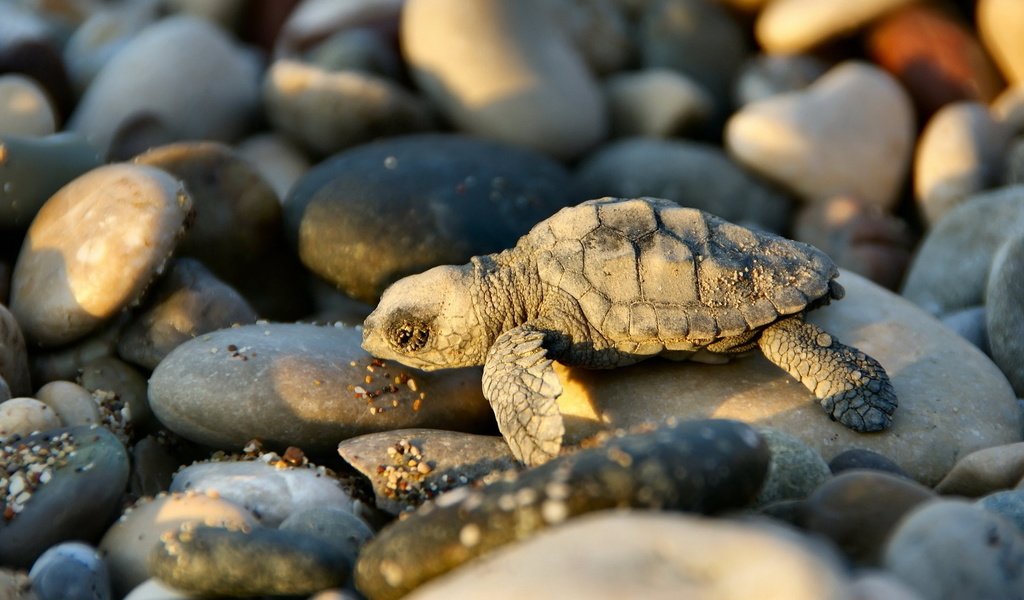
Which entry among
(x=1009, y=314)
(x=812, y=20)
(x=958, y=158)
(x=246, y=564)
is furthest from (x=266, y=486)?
(x=812, y=20)

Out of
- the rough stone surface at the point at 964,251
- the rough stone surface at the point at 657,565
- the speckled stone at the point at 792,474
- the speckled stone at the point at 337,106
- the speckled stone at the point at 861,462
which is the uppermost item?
the rough stone surface at the point at 657,565

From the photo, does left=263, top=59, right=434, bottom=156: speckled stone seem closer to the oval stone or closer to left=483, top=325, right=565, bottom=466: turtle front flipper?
the oval stone

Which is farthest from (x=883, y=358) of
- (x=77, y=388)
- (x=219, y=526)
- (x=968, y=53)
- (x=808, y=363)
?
(x=968, y=53)

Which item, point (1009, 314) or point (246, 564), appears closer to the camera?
point (246, 564)

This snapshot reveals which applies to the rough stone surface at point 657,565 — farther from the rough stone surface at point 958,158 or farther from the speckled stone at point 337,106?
the rough stone surface at point 958,158

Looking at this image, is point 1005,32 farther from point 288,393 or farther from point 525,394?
point 288,393

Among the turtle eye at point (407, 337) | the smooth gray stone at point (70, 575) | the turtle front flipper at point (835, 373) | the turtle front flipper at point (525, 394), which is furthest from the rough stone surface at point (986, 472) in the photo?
the smooth gray stone at point (70, 575)

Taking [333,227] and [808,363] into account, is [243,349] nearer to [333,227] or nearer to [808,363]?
[333,227]

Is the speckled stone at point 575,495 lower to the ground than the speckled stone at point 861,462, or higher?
higher
